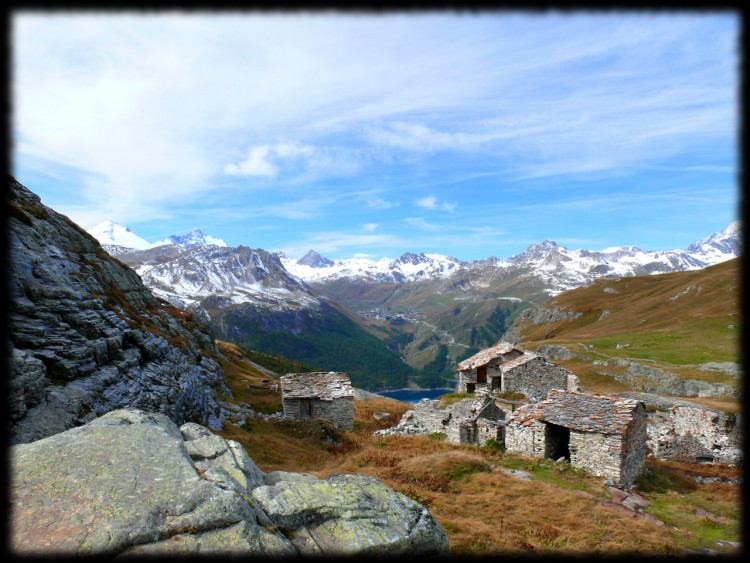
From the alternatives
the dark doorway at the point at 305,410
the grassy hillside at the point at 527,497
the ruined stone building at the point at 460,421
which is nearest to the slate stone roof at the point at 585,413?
the grassy hillside at the point at 527,497

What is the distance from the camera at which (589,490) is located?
21.5 meters

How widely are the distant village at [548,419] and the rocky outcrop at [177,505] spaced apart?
59.3 feet

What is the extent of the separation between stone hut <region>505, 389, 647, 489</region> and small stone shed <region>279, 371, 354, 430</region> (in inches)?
800

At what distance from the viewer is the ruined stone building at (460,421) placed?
31.5m

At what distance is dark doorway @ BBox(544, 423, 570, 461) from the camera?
26.8 m

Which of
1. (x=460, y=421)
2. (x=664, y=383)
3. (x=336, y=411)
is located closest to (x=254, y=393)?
(x=336, y=411)

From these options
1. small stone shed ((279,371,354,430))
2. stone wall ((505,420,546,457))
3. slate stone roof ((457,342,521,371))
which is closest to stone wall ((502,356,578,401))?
slate stone roof ((457,342,521,371))

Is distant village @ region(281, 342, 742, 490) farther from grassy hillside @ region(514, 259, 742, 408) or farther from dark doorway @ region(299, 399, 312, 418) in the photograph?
grassy hillside @ region(514, 259, 742, 408)

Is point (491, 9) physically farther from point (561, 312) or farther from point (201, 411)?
point (561, 312)

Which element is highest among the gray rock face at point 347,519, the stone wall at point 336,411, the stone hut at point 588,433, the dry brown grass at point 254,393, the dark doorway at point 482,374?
the gray rock face at point 347,519

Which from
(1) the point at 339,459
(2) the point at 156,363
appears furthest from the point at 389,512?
(2) the point at 156,363

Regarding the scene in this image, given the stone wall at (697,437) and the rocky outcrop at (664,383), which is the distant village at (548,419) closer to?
the stone wall at (697,437)

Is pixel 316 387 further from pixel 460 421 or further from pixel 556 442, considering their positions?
pixel 556 442

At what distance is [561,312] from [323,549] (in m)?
182
